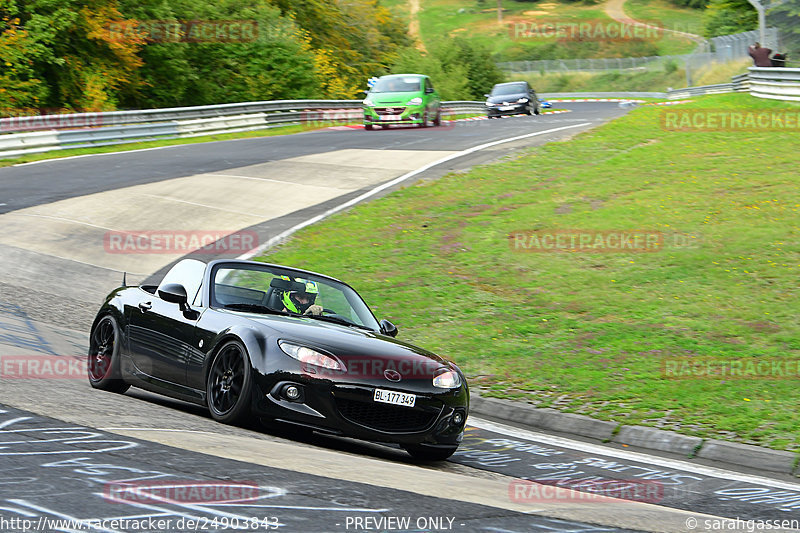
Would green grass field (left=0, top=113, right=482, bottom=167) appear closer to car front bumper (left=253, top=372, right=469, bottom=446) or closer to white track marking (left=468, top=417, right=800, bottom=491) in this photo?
white track marking (left=468, top=417, right=800, bottom=491)

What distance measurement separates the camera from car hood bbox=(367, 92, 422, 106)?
34.3 m

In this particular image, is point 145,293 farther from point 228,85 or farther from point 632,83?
point 632,83

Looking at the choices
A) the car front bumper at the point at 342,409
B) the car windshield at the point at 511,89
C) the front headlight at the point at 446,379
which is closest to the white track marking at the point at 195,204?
the front headlight at the point at 446,379

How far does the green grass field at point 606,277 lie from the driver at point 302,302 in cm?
258

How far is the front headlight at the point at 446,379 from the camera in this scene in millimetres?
7647

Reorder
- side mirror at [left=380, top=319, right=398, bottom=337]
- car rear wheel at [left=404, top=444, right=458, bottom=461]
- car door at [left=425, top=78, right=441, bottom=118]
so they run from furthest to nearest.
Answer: car door at [left=425, top=78, right=441, bottom=118] → side mirror at [left=380, top=319, right=398, bottom=337] → car rear wheel at [left=404, top=444, right=458, bottom=461]

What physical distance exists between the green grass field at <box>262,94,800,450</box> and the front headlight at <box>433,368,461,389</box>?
219 cm

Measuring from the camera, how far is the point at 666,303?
12.9m

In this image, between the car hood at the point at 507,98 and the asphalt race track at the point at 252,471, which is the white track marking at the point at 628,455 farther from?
the car hood at the point at 507,98

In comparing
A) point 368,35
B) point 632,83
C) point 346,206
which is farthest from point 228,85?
point 632,83

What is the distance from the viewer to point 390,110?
113 ft

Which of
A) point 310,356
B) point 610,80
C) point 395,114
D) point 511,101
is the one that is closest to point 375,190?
point 395,114

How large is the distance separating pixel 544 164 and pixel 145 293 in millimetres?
15770

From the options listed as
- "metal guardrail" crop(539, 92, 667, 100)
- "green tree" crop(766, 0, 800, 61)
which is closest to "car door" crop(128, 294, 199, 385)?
"green tree" crop(766, 0, 800, 61)
